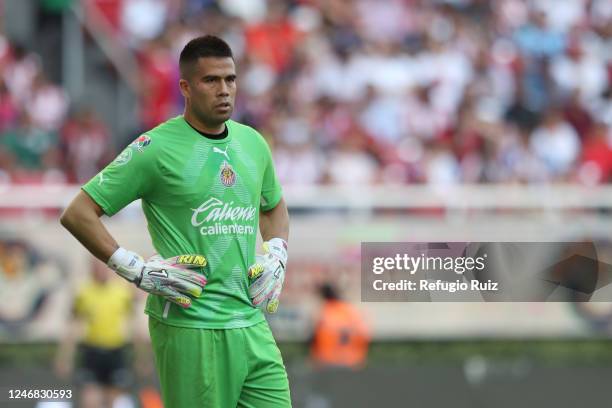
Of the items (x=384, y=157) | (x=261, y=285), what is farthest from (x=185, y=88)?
(x=384, y=157)

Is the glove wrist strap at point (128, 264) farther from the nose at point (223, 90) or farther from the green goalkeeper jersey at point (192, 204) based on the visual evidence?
the nose at point (223, 90)

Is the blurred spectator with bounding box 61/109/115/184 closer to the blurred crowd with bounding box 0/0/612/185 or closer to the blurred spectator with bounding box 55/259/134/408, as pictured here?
the blurred crowd with bounding box 0/0/612/185

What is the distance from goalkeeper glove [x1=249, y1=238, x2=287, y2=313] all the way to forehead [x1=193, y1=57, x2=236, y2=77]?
3.09 ft

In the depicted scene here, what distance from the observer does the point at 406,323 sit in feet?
50.8

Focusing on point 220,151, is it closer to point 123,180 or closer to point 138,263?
point 123,180

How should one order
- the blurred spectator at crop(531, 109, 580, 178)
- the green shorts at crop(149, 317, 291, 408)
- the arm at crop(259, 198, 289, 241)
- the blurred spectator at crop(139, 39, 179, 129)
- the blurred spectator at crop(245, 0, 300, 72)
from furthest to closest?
the blurred spectator at crop(245, 0, 300, 72)
the blurred spectator at crop(139, 39, 179, 129)
the blurred spectator at crop(531, 109, 580, 178)
the arm at crop(259, 198, 289, 241)
the green shorts at crop(149, 317, 291, 408)

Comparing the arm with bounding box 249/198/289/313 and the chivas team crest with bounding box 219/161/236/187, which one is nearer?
the chivas team crest with bounding box 219/161/236/187

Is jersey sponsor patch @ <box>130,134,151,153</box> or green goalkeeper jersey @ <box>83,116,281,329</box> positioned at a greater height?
jersey sponsor patch @ <box>130,134,151,153</box>

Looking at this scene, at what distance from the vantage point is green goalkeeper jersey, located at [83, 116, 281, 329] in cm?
606

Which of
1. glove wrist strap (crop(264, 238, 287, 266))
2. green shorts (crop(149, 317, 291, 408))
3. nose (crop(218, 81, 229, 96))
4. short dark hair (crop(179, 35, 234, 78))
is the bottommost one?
green shorts (crop(149, 317, 291, 408))

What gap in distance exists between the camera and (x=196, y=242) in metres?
6.11

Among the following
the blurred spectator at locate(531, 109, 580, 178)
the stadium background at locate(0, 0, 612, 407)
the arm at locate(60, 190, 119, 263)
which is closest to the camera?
the arm at locate(60, 190, 119, 263)

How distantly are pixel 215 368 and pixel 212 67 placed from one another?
Answer: 4.66 feet

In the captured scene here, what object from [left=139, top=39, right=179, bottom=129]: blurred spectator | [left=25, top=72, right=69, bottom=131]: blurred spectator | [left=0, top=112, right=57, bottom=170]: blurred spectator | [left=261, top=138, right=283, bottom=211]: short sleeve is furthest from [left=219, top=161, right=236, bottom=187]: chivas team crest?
[left=25, top=72, right=69, bottom=131]: blurred spectator
